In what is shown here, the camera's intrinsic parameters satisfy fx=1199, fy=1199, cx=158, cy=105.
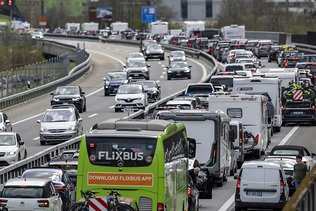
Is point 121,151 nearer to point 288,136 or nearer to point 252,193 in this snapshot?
point 252,193

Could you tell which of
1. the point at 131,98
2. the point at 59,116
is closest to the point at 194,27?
the point at 131,98

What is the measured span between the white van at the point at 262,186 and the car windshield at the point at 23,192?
5.62 metres

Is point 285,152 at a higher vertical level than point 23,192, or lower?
lower

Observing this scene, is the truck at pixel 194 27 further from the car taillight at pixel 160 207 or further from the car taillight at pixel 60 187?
the car taillight at pixel 160 207

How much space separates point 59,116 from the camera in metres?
47.3

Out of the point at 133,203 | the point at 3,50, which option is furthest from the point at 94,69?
the point at 133,203

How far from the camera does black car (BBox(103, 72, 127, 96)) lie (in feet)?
239

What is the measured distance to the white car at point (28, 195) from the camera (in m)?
24.2

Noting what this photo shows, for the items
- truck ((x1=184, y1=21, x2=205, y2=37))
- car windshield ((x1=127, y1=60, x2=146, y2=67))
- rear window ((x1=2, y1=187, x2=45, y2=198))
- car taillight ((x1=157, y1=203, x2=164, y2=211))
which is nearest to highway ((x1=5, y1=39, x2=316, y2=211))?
car windshield ((x1=127, y1=60, x2=146, y2=67))

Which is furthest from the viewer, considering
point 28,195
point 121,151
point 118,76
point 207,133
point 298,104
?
point 118,76

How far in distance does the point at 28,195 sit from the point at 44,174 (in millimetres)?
3663

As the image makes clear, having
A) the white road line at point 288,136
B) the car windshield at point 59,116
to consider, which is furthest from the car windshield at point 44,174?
the white road line at point 288,136

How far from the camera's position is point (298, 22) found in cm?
16050

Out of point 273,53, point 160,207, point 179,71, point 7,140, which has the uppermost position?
point 160,207
